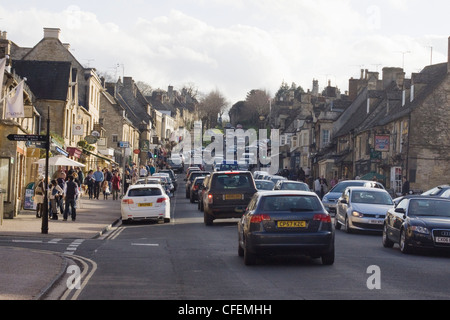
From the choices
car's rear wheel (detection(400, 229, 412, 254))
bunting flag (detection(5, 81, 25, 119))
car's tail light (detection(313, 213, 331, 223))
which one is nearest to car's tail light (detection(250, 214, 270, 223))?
car's tail light (detection(313, 213, 331, 223))

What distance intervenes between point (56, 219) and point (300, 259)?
50.6 ft

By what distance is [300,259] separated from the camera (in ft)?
56.2

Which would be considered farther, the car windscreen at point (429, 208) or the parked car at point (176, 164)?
the parked car at point (176, 164)

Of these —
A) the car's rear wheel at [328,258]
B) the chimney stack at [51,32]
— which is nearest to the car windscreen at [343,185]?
the car's rear wheel at [328,258]

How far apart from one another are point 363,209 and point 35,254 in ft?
41.7

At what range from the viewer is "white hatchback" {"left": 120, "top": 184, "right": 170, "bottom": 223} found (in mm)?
30000

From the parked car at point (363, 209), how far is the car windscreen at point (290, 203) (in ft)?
34.2

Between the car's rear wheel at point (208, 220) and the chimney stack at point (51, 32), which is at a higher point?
the chimney stack at point (51, 32)

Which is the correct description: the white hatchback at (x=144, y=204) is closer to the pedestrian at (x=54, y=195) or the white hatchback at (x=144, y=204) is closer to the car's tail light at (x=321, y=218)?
the pedestrian at (x=54, y=195)

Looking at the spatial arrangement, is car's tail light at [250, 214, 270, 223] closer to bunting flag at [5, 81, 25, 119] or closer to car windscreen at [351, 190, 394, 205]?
car windscreen at [351, 190, 394, 205]

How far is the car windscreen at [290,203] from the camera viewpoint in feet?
52.1

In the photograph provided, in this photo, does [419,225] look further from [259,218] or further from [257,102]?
[257,102]

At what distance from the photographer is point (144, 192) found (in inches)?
1201
